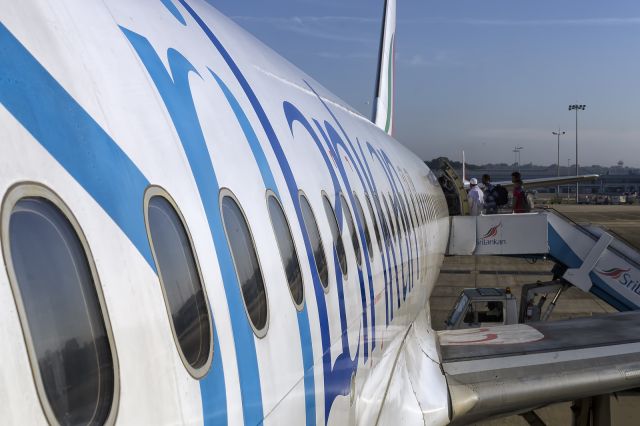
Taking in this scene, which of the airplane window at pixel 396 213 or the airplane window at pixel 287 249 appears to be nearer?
the airplane window at pixel 287 249

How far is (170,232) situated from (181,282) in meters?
0.14

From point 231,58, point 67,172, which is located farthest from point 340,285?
point 67,172

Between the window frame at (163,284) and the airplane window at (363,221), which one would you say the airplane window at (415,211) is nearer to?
the airplane window at (363,221)

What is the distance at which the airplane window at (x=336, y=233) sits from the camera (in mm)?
3895

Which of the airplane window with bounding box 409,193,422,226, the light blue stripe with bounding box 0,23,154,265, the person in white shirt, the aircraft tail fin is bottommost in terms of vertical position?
the person in white shirt

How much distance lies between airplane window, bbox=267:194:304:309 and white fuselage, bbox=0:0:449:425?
0.06m

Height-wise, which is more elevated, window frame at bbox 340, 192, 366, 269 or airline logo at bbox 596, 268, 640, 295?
window frame at bbox 340, 192, 366, 269

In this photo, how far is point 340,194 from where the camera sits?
172 inches

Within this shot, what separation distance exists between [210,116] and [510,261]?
25541 mm

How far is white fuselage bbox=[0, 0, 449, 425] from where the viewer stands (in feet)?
4.92

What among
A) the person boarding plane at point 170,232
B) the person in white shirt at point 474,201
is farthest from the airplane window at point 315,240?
the person in white shirt at point 474,201

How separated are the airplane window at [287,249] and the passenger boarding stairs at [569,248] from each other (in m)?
10.3

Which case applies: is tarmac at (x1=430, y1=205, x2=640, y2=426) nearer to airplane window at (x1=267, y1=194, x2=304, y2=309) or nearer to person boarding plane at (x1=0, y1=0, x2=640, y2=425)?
person boarding plane at (x1=0, y1=0, x2=640, y2=425)

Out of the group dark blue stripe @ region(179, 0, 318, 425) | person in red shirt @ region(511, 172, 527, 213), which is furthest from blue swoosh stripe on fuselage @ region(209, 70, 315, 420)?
person in red shirt @ region(511, 172, 527, 213)
